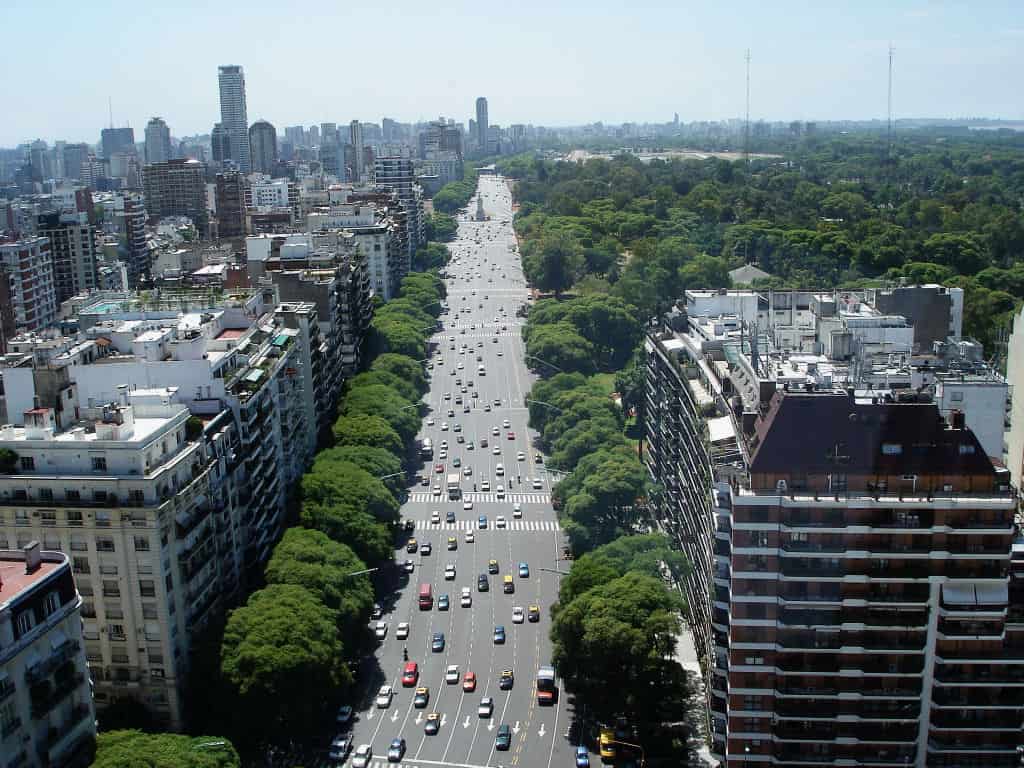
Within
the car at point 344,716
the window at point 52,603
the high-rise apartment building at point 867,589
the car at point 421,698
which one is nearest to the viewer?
the window at point 52,603

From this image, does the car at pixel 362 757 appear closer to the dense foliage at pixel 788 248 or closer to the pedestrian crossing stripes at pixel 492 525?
the pedestrian crossing stripes at pixel 492 525

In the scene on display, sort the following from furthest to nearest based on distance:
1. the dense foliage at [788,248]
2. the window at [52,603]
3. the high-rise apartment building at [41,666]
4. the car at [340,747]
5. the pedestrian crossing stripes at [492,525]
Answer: the dense foliage at [788,248], the pedestrian crossing stripes at [492,525], the car at [340,747], the window at [52,603], the high-rise apartment building at [41,666]

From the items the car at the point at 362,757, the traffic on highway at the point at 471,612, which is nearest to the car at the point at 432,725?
the traffic on highway at the point at 471,612

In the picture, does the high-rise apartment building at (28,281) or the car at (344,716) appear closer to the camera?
the car at (344,716)

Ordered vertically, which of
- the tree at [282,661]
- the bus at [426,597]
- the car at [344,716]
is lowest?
the car at [344,716]

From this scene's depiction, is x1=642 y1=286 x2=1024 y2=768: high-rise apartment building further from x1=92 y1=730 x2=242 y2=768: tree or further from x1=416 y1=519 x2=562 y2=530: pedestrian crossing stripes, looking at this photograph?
x1=416 y1=519 x2=562 y2=530: pedestrian crossing stripes

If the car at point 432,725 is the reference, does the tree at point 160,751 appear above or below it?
above

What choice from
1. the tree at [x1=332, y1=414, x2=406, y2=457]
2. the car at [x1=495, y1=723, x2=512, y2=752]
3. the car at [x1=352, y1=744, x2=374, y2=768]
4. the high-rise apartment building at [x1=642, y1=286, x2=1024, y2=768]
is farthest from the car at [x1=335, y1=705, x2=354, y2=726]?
the tree at [x1=332, y1=414, x2=406, y2=457]
